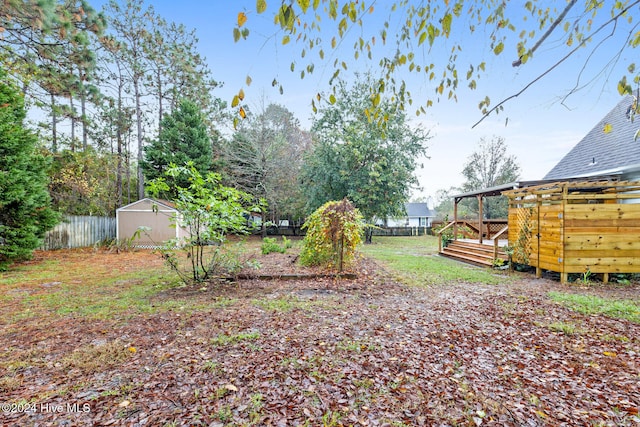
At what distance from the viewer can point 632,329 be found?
3521 millimetres

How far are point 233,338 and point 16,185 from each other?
797 cm

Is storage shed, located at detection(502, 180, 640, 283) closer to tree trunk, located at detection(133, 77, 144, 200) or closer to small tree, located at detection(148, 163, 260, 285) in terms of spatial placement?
small tree, located at detection(148, 163, 260, 285)

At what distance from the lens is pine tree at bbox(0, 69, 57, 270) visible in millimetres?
7033

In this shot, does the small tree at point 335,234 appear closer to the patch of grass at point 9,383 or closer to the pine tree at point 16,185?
the patch of grass at point 9,383

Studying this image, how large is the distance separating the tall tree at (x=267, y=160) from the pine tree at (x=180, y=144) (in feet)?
5.23

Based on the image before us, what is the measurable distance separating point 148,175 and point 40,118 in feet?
16.7

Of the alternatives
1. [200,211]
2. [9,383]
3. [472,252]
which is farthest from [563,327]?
[472,252]

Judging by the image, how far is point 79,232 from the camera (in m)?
12.0

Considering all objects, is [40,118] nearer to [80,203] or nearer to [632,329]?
[80,203]

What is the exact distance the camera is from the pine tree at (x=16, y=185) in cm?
703

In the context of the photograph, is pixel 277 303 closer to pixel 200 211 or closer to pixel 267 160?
pixel 200 211

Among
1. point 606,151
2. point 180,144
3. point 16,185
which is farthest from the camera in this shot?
point 180,144

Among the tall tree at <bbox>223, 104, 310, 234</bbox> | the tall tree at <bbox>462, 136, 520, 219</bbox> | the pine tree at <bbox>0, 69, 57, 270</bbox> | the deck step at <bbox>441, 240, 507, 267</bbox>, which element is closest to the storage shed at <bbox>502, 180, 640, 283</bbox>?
the deck step at <bbox>441, 240, 507, 267</bbox>

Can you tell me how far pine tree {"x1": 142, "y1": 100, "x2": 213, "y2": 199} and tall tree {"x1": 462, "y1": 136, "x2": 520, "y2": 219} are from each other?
21.0m
